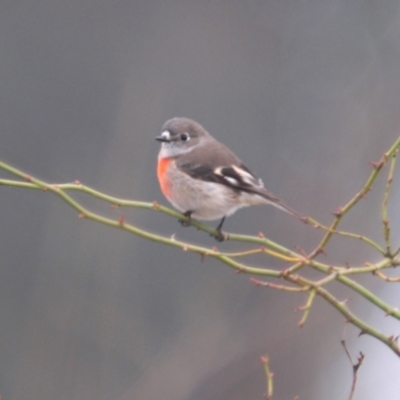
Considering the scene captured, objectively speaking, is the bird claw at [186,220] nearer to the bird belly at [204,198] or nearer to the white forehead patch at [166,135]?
the bird belly at [204,198]

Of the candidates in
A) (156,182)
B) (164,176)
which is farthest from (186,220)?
(156,182)

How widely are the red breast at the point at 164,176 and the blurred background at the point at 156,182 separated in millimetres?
1949

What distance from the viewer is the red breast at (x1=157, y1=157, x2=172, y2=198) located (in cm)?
416

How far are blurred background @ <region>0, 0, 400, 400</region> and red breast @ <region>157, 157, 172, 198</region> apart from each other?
195 centimetres

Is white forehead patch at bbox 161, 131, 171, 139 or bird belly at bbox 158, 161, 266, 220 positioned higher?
white forehead patch at bbox 161, 131, 171, 139

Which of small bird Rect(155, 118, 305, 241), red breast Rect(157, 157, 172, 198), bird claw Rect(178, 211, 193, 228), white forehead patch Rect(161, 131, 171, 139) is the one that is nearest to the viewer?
bird claw Rect(178, 211, 193, 228)

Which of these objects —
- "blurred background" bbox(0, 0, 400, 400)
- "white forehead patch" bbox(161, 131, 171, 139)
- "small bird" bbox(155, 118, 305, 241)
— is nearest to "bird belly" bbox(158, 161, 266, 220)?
"small bird" bbox(155, 118, 305, 241)

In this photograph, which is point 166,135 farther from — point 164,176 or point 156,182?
point 156,182

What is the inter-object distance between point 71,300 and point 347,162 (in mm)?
3688

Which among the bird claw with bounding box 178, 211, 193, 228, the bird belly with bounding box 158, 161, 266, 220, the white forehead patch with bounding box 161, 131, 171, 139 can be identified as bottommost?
Result: the bird claw with bounding box 178, 211, 193, 228

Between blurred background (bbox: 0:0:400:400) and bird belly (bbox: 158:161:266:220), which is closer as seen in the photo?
bird belly (bbox: 158:161:266:220)

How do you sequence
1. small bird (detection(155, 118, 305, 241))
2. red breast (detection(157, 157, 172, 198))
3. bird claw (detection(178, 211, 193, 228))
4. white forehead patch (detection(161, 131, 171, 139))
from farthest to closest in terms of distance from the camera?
white forehead patch (detection(161, 131, 171, 139)), red breast (detection(157, 157, 172, 198)), small bird (detection(155, 118, 305, 241)), bird claw (detection(178, 211, 193, 228))

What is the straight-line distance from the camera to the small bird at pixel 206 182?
4.02 meters

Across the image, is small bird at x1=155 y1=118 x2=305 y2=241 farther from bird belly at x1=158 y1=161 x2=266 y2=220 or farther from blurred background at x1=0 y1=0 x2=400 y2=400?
blurred background at x1=0 y1=0 x2=400 y2=400
